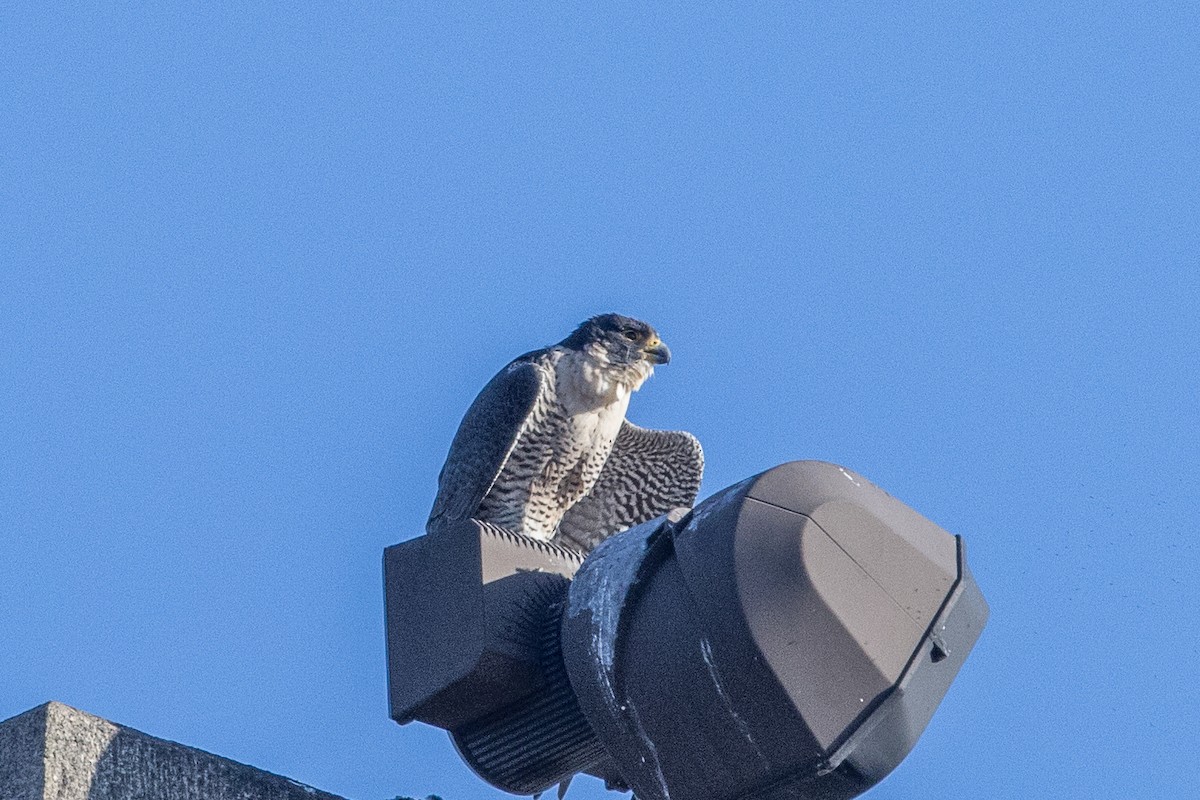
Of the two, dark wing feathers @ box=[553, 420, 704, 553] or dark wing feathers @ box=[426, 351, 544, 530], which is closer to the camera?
dark wing feathers @ box=[426, 351, 544, 530]

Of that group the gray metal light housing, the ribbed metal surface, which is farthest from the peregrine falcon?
the gray metal light housing

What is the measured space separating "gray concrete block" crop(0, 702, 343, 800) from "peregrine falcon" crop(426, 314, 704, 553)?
339cm

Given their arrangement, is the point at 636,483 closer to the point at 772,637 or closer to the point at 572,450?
the point at 572,450

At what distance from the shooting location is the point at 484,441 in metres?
8.16

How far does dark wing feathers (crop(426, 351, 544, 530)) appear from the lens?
321 inches

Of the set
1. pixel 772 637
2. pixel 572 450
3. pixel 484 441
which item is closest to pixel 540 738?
pixel 772 637

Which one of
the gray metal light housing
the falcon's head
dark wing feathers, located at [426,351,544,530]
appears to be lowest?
the gray metal light housing

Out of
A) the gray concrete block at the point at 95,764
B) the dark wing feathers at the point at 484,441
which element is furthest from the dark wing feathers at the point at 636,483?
the gray concrete block at the point at 95,764

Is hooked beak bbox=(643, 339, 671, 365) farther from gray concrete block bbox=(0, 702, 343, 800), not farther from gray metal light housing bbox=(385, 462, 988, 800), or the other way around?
gray concrete block bbox=(0, 702, 343, 800)

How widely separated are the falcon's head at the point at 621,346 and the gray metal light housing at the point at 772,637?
383 centimetres

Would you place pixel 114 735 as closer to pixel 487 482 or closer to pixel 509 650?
pixel 509 650

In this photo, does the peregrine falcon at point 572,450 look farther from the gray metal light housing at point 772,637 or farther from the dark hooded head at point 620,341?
the gray metal light housing at point 772,637

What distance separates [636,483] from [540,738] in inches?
151

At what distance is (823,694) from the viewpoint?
13.7 ft
